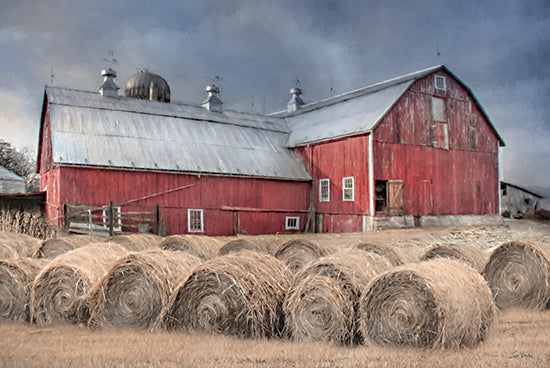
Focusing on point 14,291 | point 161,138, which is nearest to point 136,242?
point 14,291

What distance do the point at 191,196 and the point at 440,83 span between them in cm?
1329

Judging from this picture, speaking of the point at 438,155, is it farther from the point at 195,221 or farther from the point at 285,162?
the point at 195,221

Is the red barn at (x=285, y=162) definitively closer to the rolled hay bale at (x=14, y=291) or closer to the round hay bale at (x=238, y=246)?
the round hay bale at (x=238, y=246)

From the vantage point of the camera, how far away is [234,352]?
5730 mm

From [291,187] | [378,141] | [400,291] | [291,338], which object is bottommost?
[291,338]

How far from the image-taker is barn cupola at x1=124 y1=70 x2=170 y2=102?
33.3m

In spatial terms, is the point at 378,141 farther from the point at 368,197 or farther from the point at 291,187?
the point at 291,187

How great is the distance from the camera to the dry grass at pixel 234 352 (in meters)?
5.19

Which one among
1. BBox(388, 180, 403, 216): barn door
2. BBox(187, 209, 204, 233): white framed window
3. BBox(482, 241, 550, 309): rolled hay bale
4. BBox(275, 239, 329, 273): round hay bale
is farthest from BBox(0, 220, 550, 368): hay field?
BBox(388, 180, 403, 216): barn door

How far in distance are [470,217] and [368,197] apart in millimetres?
5941

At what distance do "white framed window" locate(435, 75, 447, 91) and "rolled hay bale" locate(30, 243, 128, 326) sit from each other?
21.2 meters

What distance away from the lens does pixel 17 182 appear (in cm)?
3744

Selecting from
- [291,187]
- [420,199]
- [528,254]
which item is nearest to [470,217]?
[420,199]

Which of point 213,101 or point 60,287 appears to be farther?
point 213,101
